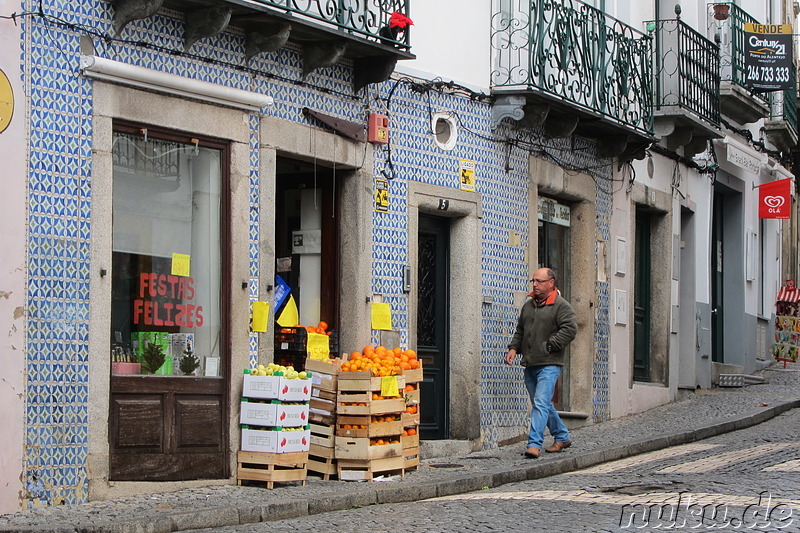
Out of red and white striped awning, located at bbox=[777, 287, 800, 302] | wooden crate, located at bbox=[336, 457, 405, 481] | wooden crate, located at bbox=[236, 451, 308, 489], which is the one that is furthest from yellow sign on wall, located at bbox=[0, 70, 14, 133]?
red and white striped awning, located at bbox=[777, 287, 800, 302]

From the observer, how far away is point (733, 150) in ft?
70.8

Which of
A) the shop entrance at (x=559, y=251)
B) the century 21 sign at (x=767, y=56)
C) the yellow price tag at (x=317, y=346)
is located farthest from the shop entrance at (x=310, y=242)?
the century 21 sign at (x=767, y=56)

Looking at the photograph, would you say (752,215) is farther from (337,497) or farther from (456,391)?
(337,497)

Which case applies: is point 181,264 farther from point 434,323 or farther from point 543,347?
point 543,347

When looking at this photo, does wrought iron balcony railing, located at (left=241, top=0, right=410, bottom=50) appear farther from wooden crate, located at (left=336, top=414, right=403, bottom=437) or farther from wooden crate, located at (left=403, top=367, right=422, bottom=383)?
wooden crate, located at (left=336, top=414, right=403, bottom=437)

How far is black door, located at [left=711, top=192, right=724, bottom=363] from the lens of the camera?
74.9ft

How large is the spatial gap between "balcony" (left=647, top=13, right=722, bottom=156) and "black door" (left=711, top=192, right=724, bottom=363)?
3.53 meters

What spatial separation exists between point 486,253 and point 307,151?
3.13m

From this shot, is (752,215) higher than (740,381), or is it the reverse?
(752,215)

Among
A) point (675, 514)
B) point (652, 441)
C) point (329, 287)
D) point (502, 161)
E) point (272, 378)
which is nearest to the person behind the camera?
point (675, 514)

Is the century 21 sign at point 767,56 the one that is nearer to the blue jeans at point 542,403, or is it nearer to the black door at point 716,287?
the black door at point 716,287

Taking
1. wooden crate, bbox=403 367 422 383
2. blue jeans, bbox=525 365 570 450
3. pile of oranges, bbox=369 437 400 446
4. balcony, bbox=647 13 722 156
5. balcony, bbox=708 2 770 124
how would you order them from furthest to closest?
balcony, bbox=708 2 770 124
balcony, bbox=647 13 722 156
blue jeans, bbox=525 365 570 450
wooden crate, bbox=403 367 422 383
pile of oranges, bbox=369 437 400 446

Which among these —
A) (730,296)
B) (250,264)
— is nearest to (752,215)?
(730,296)

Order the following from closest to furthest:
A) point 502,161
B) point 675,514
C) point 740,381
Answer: point 675,514 → point 502,161 → point 740,381
